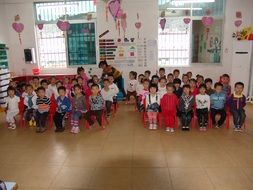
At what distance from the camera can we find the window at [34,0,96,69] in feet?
21.7

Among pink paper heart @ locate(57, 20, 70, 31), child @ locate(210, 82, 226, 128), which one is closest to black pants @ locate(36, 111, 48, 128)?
child @ locate(210, 82, 226, 128)

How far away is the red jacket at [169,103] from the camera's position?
13.7 ft

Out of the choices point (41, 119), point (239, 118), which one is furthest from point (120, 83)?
point (239, 118)

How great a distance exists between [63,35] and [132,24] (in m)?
1.92

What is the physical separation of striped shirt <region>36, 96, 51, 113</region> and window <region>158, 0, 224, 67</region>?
342 cm

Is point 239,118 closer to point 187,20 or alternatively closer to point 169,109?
point 169,109

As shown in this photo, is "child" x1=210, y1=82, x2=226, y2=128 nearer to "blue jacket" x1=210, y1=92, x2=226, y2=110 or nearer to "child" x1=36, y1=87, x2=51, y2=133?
"blue jacket" x1=210, y1=92, x2=226, y2=110

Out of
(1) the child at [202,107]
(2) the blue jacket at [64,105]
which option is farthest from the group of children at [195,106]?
(2) the blue jacket at [64,105]

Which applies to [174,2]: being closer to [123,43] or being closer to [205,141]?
[123,43]

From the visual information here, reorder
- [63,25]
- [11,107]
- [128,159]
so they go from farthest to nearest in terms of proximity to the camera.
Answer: [63,25] < [11,107] < [128,159]

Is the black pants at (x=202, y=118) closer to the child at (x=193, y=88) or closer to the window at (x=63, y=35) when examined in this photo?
the child at (x=193, y=88)

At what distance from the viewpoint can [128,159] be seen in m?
3.14

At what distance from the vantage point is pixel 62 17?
21.9ft

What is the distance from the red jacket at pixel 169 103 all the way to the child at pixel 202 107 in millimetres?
400
